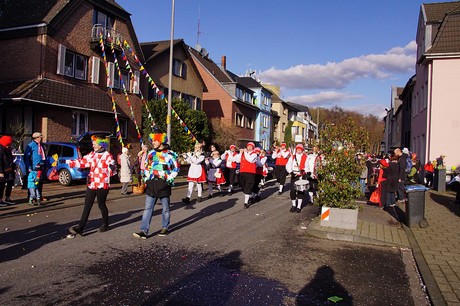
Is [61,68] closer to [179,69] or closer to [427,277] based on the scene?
[179,69]

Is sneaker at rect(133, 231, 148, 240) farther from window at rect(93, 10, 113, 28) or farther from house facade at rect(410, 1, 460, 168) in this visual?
house facade at rect(410, 1, 460, 168)

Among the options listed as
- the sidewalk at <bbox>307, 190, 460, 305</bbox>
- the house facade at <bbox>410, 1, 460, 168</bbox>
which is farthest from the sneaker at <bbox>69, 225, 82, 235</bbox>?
the house facade at <bbox>410, 1, 460, 168</bbox>

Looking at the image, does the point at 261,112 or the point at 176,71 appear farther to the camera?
the point at 261,112

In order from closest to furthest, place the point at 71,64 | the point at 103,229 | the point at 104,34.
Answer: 1. the point at 103,229
2. the point at 71,64
3. the point at 104,34

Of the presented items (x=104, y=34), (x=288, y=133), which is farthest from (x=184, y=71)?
(x=288, y=133)

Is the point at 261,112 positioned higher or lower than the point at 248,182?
higher

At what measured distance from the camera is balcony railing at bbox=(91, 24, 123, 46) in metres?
21.4

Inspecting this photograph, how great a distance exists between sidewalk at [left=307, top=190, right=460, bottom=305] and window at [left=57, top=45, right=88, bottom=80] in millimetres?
15535

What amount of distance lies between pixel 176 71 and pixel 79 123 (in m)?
11.4

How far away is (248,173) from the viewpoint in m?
11.5

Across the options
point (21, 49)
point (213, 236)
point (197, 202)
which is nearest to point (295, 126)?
point (21, 49)

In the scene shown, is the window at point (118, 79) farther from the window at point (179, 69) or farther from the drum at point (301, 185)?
A: the drum at point (301, 185)

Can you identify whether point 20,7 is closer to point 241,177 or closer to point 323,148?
point 241,177

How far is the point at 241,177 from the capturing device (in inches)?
458
